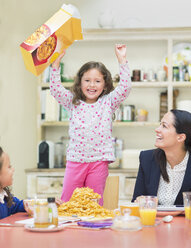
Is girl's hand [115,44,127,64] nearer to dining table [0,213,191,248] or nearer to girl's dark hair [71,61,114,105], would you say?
girl's dark hair [71,61,114,105]

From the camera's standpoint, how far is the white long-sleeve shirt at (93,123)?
2.49 meters

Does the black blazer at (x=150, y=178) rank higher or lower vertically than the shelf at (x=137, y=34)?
lower

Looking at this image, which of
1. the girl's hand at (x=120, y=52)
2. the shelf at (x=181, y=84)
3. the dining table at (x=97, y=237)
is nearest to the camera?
the dining table at (x=97, y=237)

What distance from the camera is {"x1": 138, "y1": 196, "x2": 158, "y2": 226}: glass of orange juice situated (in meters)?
1.41

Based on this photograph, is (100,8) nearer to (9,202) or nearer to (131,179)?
(131,179)

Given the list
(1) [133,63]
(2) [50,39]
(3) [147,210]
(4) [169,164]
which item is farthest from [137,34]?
(3) [147,210]

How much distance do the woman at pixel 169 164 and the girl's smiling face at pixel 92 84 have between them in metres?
0.51

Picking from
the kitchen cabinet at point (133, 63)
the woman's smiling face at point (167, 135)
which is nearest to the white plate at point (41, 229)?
the woman's smiling face at point (167, 135)

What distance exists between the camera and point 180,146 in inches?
86.3

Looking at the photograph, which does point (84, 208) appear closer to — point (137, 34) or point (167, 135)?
point (167, 135)

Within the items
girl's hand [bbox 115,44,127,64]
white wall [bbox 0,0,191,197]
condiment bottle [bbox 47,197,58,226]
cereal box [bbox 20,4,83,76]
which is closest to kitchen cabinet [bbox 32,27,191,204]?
white wall [bbox 0,0,191,197]

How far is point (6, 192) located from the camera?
1789 mm

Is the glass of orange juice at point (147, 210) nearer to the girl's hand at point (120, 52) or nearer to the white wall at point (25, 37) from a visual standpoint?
the girl's hand at point (120, 52)

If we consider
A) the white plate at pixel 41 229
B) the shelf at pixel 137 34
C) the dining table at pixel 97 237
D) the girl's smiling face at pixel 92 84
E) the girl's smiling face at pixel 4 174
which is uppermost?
the shelf at pixel 137 34
